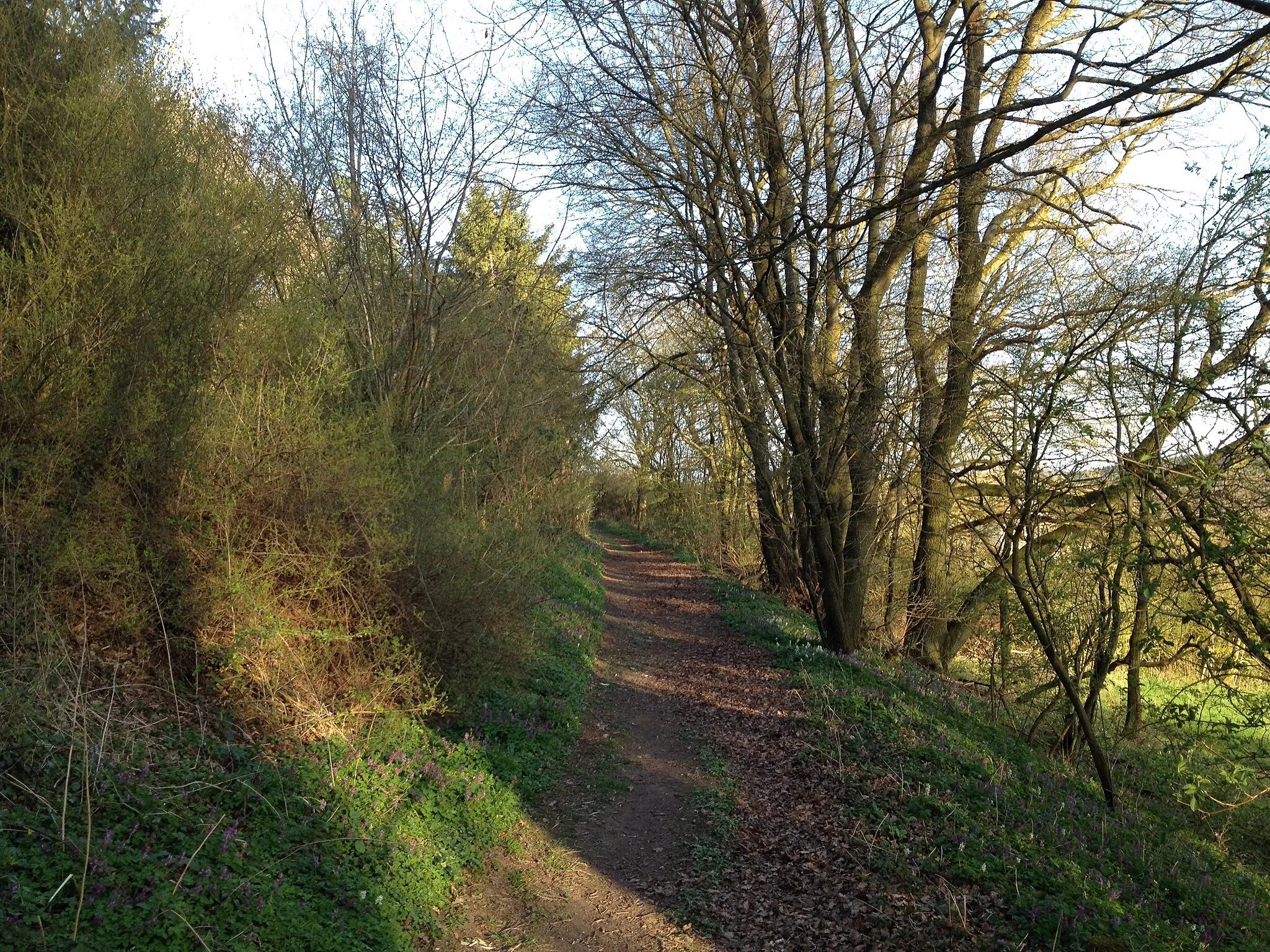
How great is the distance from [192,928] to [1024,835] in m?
5.53

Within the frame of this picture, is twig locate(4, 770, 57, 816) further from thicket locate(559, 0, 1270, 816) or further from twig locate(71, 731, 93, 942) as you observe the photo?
thicket locate(559, 0, 1270, 816)

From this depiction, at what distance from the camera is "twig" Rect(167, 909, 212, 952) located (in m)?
3.42

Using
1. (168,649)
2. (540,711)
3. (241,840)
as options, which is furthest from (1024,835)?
(168,649)

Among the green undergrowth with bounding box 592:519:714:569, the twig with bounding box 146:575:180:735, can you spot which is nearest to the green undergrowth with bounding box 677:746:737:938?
the twig with bounding box 146:575:180:735

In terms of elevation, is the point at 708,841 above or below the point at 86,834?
below

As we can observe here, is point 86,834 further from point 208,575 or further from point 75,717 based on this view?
point 208,575

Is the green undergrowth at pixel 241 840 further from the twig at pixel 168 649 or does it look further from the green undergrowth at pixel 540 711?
the green undergrowth at pixel 540 711

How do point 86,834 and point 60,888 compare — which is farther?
point 86,834

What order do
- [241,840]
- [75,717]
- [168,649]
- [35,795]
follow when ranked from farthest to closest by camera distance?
1. [168,649]
2. [75,717]
3. [241,840]
4. [35,795]

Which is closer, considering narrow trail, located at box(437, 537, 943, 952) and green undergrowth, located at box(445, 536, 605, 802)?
narrow trail, located at box(437, 537, 943, 952)

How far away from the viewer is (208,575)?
5918 millimetres

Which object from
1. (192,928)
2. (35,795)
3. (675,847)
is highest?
(35,795)

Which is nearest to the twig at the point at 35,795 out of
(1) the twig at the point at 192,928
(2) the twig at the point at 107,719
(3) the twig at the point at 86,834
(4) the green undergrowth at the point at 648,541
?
(3) the twig at the point at 86,834

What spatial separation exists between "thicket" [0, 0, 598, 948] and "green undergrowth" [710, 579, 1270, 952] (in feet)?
10.1
